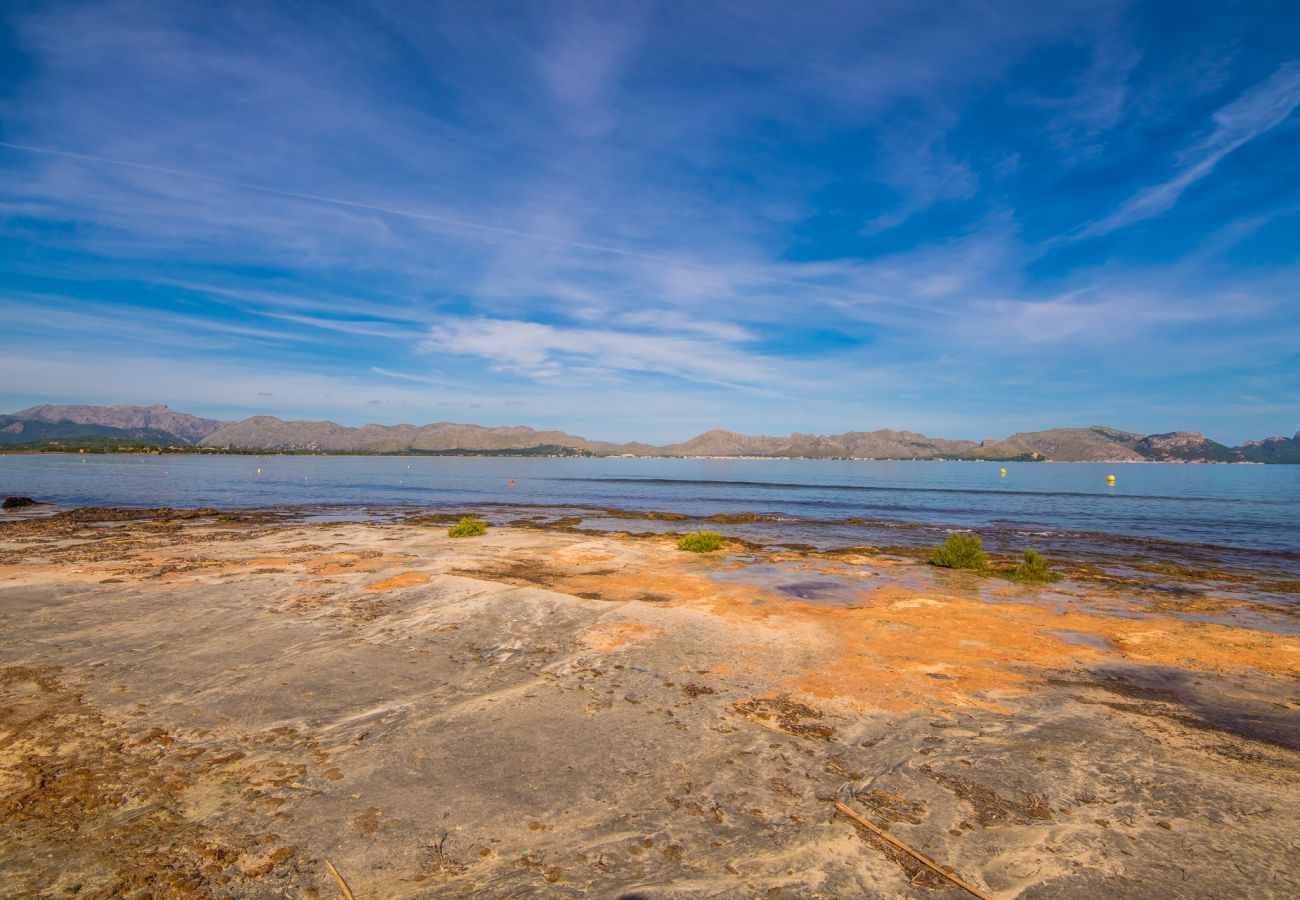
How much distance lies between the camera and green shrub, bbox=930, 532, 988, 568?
754 inches

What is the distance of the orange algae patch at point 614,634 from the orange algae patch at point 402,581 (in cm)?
579

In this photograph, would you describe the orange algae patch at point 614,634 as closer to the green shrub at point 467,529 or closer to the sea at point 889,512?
the green shrub at point 467,529

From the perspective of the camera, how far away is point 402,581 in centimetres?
1466

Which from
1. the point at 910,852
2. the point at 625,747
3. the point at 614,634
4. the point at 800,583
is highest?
the point at 910,852

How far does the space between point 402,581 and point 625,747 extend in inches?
404

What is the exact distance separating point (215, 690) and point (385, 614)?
4190 millimetres

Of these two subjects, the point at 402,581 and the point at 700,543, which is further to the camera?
the point at 700,543

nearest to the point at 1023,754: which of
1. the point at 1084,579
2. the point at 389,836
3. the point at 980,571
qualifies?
the point at 389,836

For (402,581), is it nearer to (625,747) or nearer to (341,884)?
(625,747)

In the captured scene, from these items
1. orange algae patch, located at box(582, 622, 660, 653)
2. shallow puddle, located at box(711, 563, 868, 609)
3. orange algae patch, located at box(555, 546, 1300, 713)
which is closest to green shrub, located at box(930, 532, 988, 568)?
orange algae patch, located at box(555, 546, 1300, 713)

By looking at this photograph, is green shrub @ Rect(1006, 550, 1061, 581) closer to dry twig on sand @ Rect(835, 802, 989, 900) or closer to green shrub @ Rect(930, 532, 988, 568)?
green shrub @ Rect(930, 532, 988, 568)

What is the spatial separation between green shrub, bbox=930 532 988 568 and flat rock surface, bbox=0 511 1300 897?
620 centimetres

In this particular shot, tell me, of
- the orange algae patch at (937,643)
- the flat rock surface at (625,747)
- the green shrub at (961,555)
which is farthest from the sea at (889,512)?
the flat rock surface at (625,747)

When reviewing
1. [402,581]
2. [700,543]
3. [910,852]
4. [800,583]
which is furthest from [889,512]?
[910,852]
